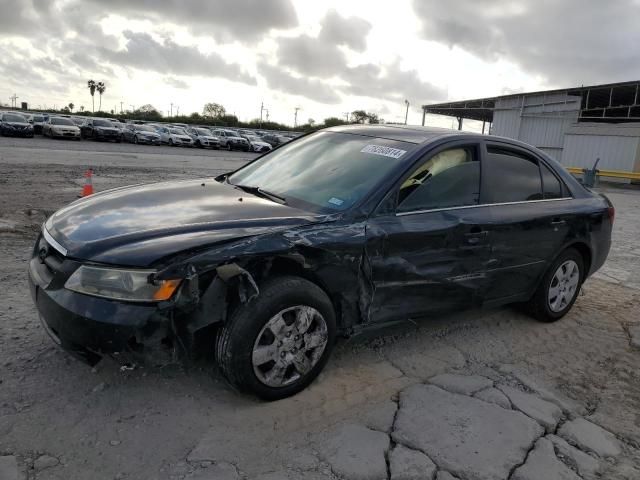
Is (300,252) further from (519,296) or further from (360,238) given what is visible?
(519,296)

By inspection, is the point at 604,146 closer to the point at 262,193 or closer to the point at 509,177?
the point at 509,177

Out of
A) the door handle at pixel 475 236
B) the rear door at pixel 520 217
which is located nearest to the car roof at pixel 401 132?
the rear door at pixel 520 217

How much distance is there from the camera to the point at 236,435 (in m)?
→ 2.77

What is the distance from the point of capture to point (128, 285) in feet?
8.74

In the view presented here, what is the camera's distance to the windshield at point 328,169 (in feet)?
11.5

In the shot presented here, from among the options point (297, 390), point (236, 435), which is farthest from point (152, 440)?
point (297, 390)

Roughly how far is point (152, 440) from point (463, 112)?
43022mm

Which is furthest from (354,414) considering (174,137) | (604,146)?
(174,137)

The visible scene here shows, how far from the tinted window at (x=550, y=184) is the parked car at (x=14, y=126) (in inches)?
1217

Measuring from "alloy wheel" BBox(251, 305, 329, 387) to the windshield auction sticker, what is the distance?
1304 millimetres

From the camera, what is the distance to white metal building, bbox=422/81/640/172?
2784 cm

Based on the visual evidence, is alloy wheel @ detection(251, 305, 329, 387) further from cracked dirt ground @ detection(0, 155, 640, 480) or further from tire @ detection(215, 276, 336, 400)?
cracked dirt ground @ detection(0, 155, 640, 480)

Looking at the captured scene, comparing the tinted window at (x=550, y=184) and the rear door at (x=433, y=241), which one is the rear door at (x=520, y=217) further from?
the rear door at (x=433, y=241)

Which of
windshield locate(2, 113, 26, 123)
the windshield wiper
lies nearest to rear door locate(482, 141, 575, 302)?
the windshield wiper
